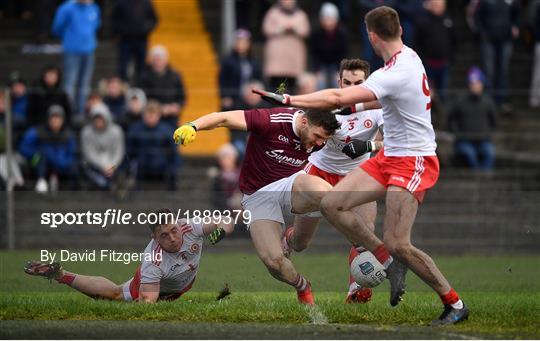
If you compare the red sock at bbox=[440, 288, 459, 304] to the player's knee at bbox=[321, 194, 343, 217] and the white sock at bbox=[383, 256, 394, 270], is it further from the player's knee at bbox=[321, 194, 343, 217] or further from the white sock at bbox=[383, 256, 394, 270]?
the player's knee at bbox=[321, 194, 343, 217]

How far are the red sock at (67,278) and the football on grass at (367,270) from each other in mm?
2404

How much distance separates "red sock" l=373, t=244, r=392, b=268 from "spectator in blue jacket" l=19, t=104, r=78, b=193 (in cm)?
740

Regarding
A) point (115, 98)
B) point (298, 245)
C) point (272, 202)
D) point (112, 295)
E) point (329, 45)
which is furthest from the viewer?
point (329, 45)

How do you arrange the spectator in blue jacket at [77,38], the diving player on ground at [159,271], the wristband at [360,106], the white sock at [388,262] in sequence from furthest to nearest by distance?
the spectator in blue jacket at [77,38] → the diving player on ground at [159,271] → the wristband at [360,106] → the white sock at [388,262]

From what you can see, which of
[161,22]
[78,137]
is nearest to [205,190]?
[78,137]

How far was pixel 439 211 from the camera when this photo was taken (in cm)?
1803

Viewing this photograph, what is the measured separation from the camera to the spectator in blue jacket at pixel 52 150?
18.0m

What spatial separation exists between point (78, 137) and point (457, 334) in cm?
912

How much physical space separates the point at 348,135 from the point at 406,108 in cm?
167

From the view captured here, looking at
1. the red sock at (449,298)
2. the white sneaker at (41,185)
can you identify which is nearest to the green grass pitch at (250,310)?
the red sock at (449,298)

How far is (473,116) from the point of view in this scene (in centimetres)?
1888

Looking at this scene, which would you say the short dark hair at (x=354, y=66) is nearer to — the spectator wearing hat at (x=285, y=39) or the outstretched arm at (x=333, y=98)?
the outstretched arm at (x=333, y=98)

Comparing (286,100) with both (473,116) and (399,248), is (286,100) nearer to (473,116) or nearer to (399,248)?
(399,248)

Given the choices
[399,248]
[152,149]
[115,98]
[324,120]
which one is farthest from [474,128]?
[399,248]
